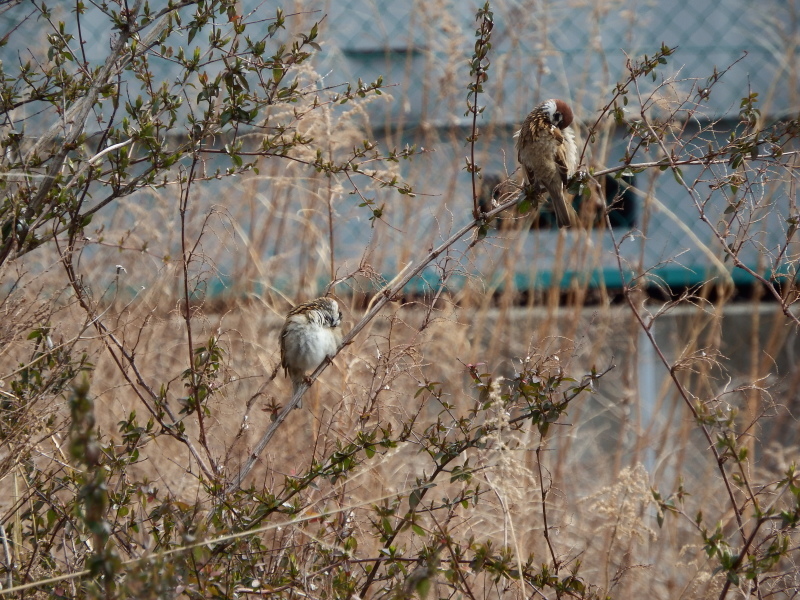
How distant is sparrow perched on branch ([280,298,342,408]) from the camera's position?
3020 millimetres

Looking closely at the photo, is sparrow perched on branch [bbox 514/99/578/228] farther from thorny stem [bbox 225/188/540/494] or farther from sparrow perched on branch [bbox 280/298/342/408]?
sparrow perched on branch [bbox 280/298/342/408]

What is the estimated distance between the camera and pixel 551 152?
2895 millimetres

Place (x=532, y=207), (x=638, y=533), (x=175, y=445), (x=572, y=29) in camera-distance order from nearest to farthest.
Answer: (x=638, y=533) < (x=532, y=207) < (x=175, y=445) < (x=572, y=29)

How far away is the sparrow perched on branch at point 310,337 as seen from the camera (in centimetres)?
302

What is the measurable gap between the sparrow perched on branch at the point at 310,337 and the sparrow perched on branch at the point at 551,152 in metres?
0.81

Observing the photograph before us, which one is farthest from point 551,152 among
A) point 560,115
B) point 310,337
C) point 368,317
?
point 368,317

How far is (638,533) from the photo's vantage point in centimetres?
244

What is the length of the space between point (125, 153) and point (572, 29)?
16.4 ft

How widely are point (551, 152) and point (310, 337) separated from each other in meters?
1.03

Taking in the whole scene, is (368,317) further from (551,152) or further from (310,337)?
(551,152)

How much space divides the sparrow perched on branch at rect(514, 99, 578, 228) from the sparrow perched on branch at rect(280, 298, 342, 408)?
809mm

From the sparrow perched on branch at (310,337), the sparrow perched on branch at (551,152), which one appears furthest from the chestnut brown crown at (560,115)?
the sparrow perched on branch at (310,337)

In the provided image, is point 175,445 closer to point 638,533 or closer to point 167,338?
point 167,338

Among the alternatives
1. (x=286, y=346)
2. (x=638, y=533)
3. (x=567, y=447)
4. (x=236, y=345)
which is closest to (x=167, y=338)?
(x=236, y=345)
